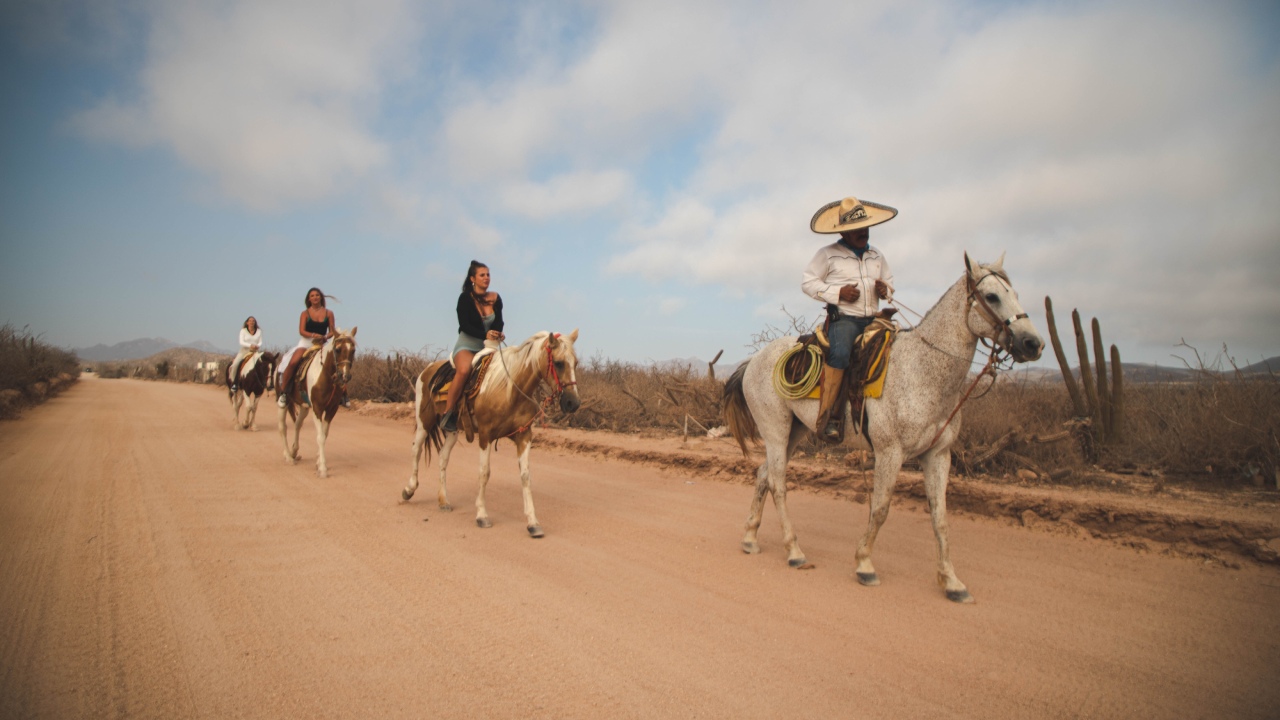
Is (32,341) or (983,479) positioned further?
(32,341)

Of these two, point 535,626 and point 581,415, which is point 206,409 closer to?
point 581,415

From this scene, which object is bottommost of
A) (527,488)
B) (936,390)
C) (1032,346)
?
(527,488)

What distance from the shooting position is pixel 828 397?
4789 millimetres

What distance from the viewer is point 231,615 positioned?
3764 millimetres

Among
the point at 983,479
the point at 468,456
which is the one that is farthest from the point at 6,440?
the point at 983,479

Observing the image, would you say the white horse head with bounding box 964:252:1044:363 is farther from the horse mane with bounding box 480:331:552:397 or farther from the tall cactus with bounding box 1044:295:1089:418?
the tall cactus with bounding box 1044:295:1089:418

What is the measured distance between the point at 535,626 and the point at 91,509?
553cm

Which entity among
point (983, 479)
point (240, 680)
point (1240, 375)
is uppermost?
point (1240, 375)

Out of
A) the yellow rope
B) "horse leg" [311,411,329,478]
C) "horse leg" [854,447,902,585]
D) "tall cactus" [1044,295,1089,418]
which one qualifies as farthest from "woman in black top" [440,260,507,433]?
"tall cactus" [1044,295,1089,418]

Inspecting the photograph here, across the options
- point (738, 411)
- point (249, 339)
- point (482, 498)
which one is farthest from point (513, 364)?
point (249, 339)

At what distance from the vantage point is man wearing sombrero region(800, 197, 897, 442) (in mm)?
4801

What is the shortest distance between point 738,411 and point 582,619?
2941 mm

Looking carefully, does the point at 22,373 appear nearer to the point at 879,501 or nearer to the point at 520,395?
the point at 520,395

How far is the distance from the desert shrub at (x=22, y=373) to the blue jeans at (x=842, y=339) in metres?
18.4
